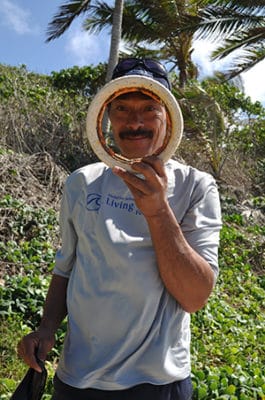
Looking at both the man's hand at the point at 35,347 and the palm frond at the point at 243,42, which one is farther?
the palm frond at the point at 243,42

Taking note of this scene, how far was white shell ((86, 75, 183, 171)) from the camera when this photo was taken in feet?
5.12

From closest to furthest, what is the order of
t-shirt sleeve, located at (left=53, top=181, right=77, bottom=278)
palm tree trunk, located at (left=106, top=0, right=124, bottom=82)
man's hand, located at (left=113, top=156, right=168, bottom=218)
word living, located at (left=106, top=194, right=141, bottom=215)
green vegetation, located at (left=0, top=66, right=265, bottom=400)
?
man's hand, located at (left=113, top=156, right=168, bottom=218), word living, located at (left=106, top=194, right=141, bottom=215), t-shirt sleeve, located at (left=53, top=181, right=77, bottom=278), green vegetation, located at (left=0, top=66, right=265, bottom=400), palm tree trunk, located at (left=106, top=0, right=124, bottom=82)

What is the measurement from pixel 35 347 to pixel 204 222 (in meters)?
0.72

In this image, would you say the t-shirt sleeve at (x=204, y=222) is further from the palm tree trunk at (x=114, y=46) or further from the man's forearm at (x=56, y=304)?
the palm tree trunk at (x=114, y=46)

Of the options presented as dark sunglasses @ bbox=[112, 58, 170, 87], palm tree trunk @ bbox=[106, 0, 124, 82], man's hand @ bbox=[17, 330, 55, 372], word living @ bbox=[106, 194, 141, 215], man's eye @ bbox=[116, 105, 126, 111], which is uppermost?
palm tree trunk @ bbox=[106, 0, 124, 82]

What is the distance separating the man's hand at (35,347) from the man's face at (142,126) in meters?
0.70

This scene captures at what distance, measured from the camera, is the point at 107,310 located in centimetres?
153

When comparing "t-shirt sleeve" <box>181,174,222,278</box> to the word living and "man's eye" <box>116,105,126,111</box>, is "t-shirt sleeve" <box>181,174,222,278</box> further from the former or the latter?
"man's eye" <box>116,105,126,111</box>

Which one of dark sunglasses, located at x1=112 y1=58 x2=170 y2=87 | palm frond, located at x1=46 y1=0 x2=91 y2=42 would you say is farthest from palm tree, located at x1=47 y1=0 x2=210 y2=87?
dark sunglasses, located at x1=112 y1=58 x2=170 y2=87

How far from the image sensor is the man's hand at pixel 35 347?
5.43 ft

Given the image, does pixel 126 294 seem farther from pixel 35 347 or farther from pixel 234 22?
pixel 234 22

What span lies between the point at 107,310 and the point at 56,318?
318 mm

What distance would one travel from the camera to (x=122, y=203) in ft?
5.39

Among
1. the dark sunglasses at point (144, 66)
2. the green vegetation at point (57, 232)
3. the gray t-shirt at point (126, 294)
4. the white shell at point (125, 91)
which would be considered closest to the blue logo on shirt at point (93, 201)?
the gray t-shirt at point (126, 294)
